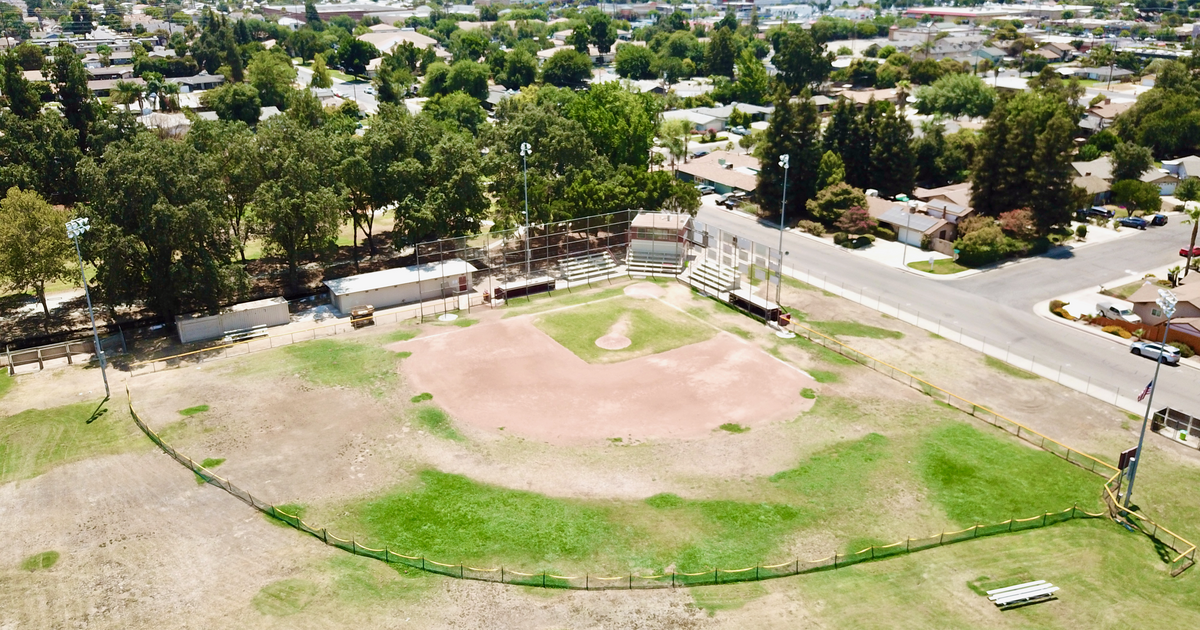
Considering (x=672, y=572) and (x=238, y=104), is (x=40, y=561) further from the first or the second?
(x=238, y=104)

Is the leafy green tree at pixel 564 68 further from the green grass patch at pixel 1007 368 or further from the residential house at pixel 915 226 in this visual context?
the green grass patch at pixel 1007 368

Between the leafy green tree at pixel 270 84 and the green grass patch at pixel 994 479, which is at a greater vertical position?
→ the leafy green tree at pixel 270 84

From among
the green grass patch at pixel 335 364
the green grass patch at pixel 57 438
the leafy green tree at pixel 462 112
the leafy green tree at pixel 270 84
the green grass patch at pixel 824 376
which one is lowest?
the green grass patch at pixel 57 438

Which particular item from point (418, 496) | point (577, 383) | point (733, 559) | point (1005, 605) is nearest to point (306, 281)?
point (577, 383)

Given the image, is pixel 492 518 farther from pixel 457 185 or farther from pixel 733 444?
pixel 457 185

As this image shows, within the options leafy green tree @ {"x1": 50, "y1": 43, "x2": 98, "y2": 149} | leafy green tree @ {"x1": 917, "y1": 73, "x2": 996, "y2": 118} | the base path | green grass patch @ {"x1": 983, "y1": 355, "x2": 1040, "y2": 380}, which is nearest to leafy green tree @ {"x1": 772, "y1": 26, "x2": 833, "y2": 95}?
leafy green tree @ {"x1": 917, "y1": 73, "x2": 996, "y2": 118}

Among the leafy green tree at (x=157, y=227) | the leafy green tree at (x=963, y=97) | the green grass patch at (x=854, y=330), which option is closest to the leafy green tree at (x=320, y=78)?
the leafy green tree at (x=157, y=227)
